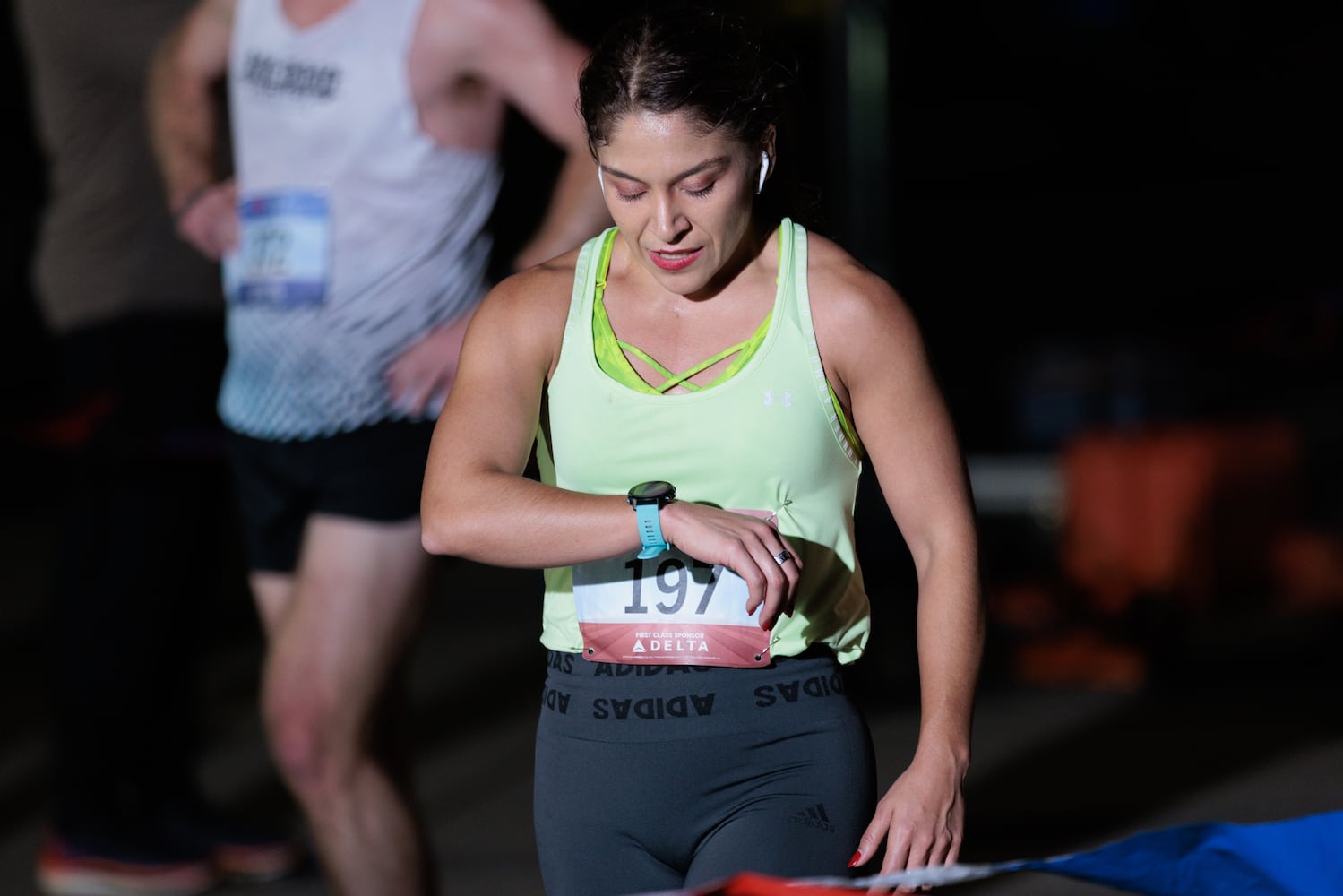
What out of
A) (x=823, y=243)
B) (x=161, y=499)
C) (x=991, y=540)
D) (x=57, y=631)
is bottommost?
(x=991, y=540)

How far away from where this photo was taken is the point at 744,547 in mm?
1823

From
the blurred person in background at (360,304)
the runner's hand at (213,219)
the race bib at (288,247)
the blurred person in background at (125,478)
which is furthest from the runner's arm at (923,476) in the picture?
the blurred person in background at (125,478)

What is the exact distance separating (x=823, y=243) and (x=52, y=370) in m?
10.2

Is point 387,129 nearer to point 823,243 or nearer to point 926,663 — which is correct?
point 823,243

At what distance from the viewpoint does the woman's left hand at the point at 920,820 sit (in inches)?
74.2

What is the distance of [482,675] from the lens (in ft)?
19.7

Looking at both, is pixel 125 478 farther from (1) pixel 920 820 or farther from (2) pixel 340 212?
(1) pixel 920 820

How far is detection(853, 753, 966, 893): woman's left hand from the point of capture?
1.89 metres

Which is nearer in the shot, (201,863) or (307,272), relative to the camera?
(307,272)

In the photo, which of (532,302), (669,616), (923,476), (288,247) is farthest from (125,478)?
(923,476)

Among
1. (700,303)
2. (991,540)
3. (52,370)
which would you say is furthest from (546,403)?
(52,370)

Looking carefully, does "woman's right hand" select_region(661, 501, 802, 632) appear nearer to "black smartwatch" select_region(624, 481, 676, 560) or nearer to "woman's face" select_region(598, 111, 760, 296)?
"black smartwatch" select_region(624, 481, 676, 560)

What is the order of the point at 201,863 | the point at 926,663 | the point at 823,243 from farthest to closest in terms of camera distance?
the point at 201,863
the point at 823,243
the point at 926,663

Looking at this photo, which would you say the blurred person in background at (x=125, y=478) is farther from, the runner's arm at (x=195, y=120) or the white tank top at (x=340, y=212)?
the white tank top at (x=340, y=212)
